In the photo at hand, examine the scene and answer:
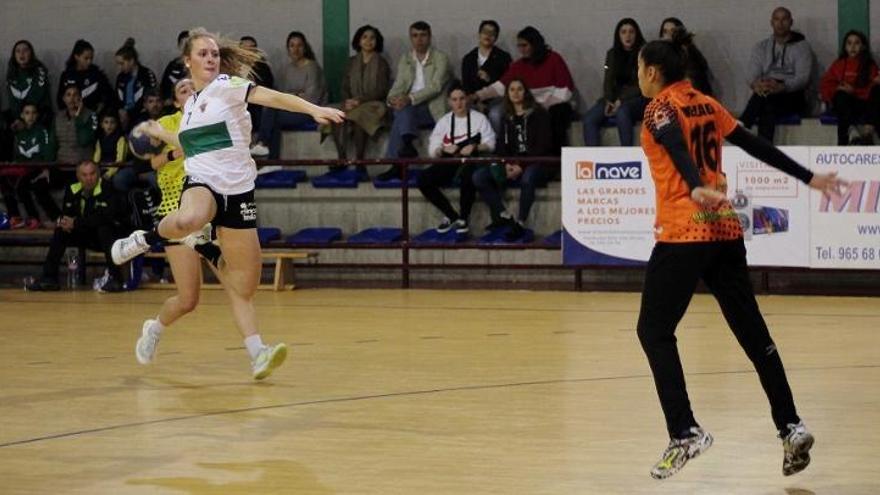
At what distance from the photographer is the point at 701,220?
19.7 feet

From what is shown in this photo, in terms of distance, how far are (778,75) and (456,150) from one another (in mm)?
3739

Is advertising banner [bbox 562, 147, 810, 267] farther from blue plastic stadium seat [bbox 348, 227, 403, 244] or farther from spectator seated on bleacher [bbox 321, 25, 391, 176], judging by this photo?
spectator seated on bleacher [bbox 321, 25, 391, 176]

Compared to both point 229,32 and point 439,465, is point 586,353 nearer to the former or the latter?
point 439,465

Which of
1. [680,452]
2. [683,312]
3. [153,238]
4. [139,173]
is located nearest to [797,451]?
[680,452]

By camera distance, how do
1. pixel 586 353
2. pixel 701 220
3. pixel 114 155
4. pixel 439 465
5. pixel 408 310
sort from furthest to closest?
pixel 114 155 → pixel 408 310 → pixel 586 353 → pixel 439 465 → pixel 701 220

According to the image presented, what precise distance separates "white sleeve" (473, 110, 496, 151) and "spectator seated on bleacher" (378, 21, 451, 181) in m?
1.05

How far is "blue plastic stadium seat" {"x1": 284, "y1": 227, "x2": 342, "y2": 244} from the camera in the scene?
54.6 ft

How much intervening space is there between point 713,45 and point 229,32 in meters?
6.39

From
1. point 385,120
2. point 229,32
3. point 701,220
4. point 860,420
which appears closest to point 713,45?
point 385,120

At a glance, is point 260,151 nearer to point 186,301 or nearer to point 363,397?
point 186,301

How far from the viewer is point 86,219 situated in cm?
1591

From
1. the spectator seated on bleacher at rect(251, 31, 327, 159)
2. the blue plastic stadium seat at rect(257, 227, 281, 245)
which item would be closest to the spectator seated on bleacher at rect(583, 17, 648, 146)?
the spectator seated on bleacher at rect(251, 31, 327, 159)

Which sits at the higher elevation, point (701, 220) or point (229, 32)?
point (229, 32)

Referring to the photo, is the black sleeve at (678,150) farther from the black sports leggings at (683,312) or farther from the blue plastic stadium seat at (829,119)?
the blue plastic stadium seat at (829,119)
